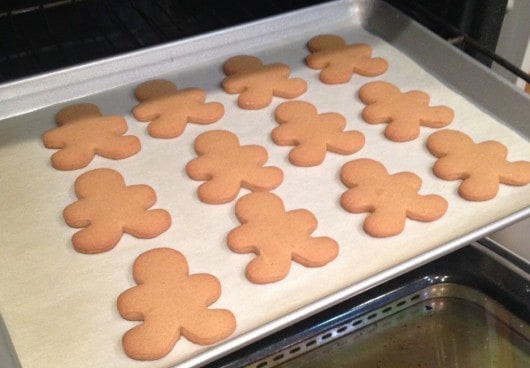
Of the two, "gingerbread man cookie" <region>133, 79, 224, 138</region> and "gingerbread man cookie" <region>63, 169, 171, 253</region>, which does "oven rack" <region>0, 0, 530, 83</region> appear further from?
"gingerbread man cookie" <region>63, 169, 171, 253</region>

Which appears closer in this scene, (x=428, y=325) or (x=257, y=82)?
(x=428, y=325)

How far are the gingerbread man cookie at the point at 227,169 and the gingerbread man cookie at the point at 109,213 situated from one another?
7 cm

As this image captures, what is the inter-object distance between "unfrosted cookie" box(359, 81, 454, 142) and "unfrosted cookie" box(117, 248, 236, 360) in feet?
1.25

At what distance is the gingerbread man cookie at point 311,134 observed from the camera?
948mm

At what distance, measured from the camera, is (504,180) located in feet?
2.97

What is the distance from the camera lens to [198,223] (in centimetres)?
86

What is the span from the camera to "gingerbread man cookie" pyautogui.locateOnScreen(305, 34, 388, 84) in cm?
109

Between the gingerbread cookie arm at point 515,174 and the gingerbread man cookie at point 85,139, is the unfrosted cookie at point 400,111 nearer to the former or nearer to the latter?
the gingerbread cookie arm at point 515,174

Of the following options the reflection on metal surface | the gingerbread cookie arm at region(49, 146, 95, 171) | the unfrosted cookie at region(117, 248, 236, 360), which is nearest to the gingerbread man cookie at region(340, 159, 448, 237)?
the reflection on metal surface

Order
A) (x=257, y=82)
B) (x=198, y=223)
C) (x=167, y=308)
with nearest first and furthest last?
(x=167, y=308) → (x=198, y=223) → (x=257, y=82)

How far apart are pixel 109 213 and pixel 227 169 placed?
171 mm

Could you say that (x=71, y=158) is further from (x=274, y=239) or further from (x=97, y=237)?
(x=274, y=239)

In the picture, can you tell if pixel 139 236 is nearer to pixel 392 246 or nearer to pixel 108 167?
pixel 108 167

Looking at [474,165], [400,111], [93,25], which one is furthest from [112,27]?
[474,165]
